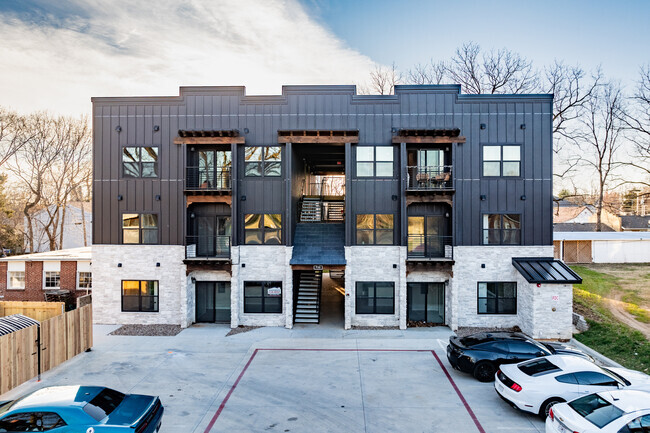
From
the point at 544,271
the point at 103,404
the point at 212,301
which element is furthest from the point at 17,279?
the point at 544,271

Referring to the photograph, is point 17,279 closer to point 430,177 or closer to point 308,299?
point 308,299

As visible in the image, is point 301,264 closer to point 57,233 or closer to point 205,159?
point 205,159

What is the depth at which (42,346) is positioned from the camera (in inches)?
517

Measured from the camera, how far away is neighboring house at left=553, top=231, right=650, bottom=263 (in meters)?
31.4

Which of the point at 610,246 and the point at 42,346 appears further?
the point at 610,246

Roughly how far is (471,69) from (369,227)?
2351 cm

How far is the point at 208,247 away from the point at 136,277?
152 inches

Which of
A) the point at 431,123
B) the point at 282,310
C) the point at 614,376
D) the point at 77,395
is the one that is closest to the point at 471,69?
the point at 431,123

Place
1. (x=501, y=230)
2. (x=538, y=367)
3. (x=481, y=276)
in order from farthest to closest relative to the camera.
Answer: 1. (x=501, y=230)
2. (x=481, y=276)
3. (x=538, y=367)

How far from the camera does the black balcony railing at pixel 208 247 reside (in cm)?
1941

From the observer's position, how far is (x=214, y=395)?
11.7m

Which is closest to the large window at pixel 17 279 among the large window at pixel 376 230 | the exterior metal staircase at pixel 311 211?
the exterior metal staircase at pixel 311 211

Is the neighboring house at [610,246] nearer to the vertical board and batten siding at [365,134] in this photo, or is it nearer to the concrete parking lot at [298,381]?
the vertical board and batten siding at [365,134]

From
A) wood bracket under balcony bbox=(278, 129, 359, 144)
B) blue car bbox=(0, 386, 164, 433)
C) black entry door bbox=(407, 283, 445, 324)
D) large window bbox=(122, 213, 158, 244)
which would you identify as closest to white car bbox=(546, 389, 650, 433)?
blue car bbox=(0, 386, 164, 433)
